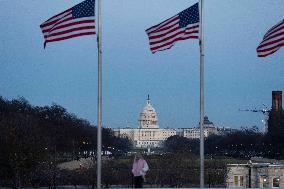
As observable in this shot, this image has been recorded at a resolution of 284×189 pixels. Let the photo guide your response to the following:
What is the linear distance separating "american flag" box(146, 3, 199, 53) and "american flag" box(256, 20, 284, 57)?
106 inches

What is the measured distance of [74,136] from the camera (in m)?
113

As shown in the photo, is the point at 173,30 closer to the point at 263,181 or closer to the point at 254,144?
the point at 263,181

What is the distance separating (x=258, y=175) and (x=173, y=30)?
23175 mm

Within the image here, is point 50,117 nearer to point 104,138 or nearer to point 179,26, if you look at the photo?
point 104,138

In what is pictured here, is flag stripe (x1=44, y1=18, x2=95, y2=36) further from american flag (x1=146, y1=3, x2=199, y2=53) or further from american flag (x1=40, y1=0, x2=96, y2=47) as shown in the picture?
american flag (x1=146, y1=3, x2=199, y2=53)

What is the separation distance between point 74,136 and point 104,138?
115ft

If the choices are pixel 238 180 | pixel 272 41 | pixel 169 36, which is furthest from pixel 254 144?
pixel 169 36

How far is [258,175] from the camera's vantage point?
158 ft

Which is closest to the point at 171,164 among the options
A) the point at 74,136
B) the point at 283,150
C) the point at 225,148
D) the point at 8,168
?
the point at 8,168

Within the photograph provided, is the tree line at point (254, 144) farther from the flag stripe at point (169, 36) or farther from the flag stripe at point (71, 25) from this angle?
the flag stripe at point (71, 25)

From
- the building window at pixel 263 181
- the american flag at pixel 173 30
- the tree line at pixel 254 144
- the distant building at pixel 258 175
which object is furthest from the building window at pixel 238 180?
the tree line at pixel 254 144

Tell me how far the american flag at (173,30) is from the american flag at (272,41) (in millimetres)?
2693

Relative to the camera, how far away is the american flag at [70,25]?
87.5 ft

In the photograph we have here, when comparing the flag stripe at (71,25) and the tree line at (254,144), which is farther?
the tree line at (254,144)
